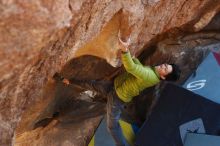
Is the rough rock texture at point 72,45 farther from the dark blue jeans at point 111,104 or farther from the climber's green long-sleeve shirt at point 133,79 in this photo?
the climber's green long-sleeve shirt at point 133,79

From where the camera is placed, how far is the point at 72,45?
12.6ft

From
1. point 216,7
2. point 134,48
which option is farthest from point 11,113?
point 216,7

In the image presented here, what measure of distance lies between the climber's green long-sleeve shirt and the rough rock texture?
408 millimetres

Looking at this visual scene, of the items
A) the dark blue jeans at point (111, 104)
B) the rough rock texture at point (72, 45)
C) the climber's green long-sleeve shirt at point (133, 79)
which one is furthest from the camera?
the dark blue jeans at point (111, 104)

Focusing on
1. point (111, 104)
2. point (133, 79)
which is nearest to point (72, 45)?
point (133, 79)

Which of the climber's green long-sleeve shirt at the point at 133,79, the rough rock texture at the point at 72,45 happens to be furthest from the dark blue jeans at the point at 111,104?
the rough rock texture at the point at 72,45

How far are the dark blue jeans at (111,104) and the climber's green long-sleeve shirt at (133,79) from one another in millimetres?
112

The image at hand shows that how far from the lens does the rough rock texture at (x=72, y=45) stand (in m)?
3.18

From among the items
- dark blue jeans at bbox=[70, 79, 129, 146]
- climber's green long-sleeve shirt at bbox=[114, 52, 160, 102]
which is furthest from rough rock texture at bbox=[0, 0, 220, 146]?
climber's green long-sleeve shirt at bbox=[114, 52, 160, 102]

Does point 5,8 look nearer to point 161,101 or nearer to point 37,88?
point 37,88

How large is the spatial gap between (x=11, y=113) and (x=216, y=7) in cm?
308

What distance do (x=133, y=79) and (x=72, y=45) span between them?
0.82 meters

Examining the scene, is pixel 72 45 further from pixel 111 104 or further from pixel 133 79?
pixel 111 104

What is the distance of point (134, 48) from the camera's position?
5.02m
